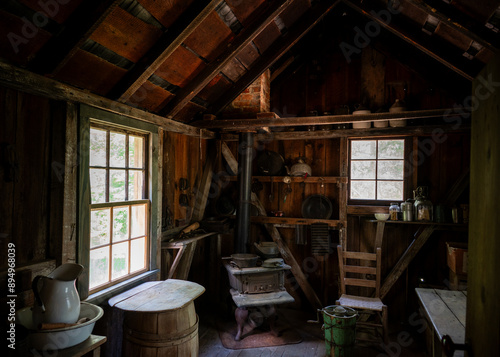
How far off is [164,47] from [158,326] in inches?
97.6

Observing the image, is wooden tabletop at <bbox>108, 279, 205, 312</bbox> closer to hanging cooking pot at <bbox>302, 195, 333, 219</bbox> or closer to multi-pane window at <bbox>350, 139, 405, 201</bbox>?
hanging cooking pot at <bbox>302, 195, 333, 219</bbox>

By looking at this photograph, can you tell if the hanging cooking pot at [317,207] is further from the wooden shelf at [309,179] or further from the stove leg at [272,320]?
the stove leg at [272,320]

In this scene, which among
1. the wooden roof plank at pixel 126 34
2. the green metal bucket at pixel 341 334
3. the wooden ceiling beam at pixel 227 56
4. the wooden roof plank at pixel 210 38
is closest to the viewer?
the wooden roof plank at pixel 126 34

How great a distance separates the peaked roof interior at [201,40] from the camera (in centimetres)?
224

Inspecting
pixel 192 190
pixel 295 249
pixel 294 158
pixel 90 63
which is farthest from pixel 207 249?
pixel 90 63

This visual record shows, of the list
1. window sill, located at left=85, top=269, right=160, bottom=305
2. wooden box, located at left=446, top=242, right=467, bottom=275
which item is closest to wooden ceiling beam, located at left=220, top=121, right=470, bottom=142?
wooden box, located at left=446, top=242, right=467, bottom=275

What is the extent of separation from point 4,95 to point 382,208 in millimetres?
4723

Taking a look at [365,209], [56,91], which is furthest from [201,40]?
[365,209]

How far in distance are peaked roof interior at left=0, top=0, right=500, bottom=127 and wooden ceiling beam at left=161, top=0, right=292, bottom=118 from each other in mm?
12

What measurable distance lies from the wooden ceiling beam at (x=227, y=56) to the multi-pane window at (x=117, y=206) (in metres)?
0.58

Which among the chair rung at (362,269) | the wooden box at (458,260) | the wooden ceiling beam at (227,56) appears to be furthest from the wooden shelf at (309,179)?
the wooden ceiling beam at (227,56)

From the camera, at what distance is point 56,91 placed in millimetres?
A: 2473

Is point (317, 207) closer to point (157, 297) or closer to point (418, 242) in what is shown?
point (418, 242)

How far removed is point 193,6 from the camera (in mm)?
2811
